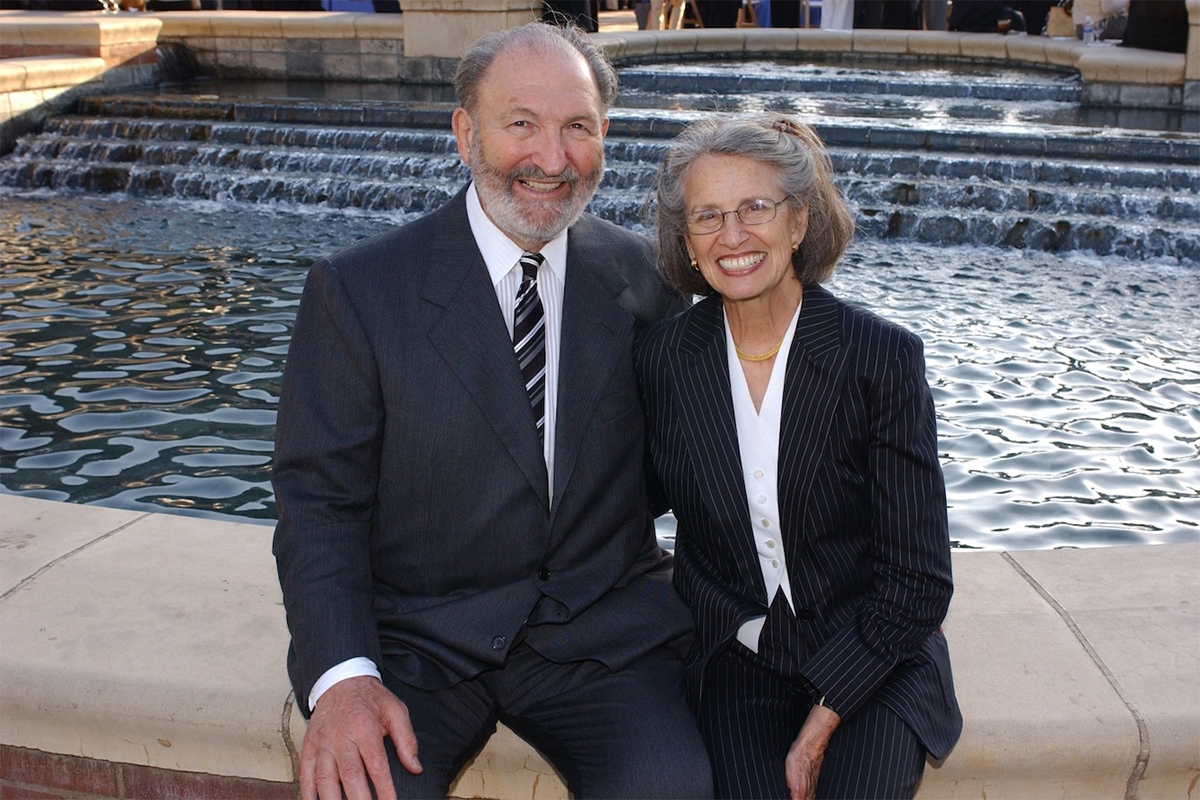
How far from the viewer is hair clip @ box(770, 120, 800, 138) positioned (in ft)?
8.22

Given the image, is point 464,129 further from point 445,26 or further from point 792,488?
point 445,26

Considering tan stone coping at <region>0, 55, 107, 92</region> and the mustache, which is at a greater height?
tan stone coping at <region>0, 55, 107, 92</region>

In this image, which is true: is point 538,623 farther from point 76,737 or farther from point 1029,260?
point 1029,260

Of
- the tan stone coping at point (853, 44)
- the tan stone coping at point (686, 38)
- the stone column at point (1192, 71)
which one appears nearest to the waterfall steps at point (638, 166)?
the tan stone coping at point (686, 38)

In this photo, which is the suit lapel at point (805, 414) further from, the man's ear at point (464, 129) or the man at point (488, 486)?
the man's ear at point (464, 129)

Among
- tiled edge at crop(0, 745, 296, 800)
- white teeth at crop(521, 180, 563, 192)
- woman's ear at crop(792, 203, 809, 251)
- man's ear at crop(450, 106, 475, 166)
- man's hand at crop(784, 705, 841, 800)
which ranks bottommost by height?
tiled edge at crop(0, 745, 296, 800)

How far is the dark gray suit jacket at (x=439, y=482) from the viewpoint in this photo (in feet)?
7.69

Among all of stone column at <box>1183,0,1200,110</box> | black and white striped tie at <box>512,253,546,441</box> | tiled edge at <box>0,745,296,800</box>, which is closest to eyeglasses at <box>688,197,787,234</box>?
black and white striped tie at <box>512,253,546,441</box>

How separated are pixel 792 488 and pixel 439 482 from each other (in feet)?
2.23

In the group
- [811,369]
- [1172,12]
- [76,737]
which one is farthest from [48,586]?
[1172,12]

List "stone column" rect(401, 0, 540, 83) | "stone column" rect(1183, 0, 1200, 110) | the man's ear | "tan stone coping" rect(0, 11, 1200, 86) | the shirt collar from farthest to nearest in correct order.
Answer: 1. "stone column" rect(401, 0, 540, 83)
2. "tan stone coping" rect(0, 11, 1200, 86)
3. "stone column" rect(1183, 0, 1200, 110)
4. the man's ear
5. the shirt collar

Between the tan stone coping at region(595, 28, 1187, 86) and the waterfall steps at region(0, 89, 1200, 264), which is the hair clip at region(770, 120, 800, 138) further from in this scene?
the tan stone coping at region(595, 28, 1187, 86)

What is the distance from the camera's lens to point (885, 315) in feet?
22.4

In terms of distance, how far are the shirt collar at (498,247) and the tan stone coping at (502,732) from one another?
0.90m
